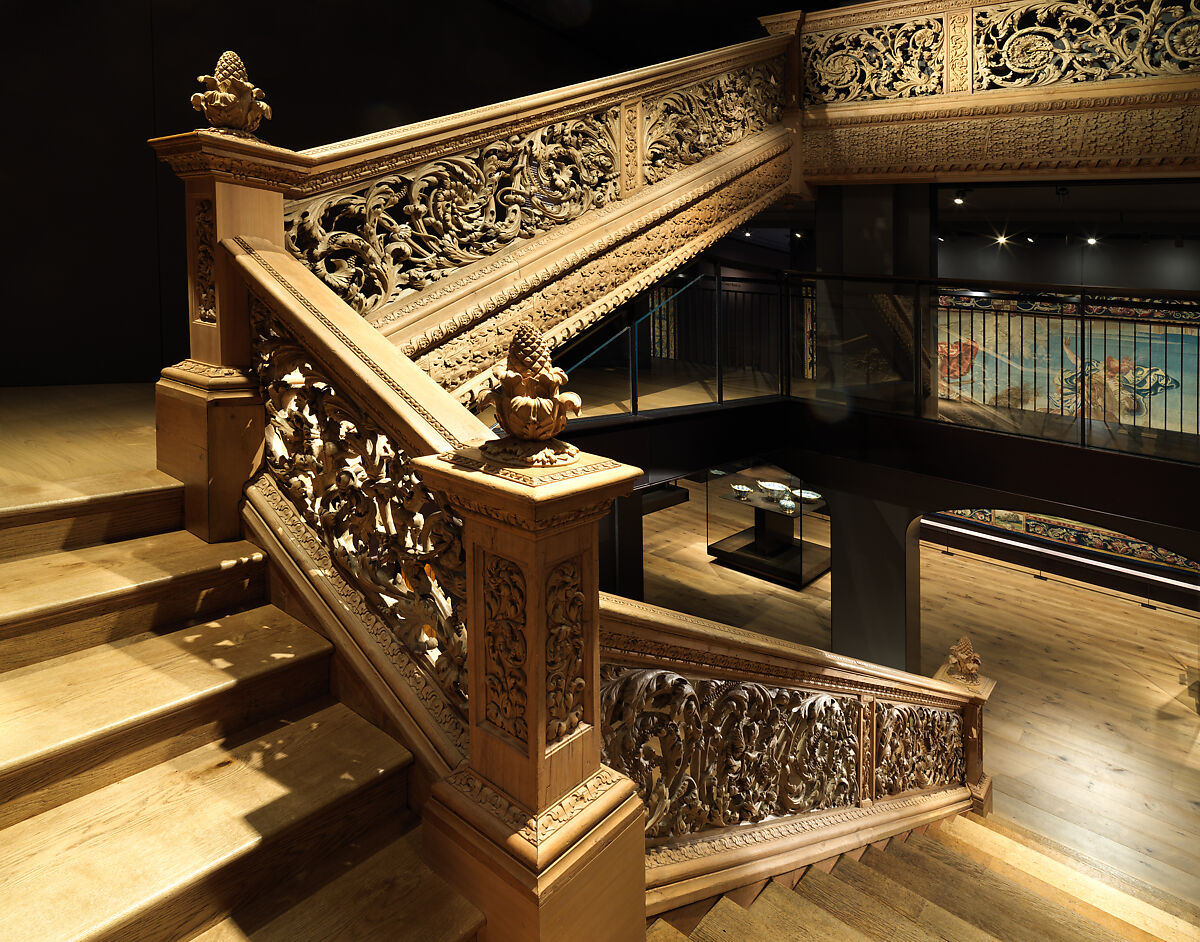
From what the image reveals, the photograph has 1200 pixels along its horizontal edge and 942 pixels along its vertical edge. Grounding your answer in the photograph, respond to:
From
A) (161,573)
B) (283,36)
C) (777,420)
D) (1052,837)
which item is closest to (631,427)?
(777,420)

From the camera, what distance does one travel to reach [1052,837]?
18.2ft

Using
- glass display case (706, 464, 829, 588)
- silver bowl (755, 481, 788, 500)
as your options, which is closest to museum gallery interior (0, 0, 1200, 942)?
glass display case (706, 464, 829, 588)

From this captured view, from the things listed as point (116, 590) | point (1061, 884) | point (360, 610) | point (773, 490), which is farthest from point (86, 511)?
point (773, 490)

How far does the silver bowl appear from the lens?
10170mm

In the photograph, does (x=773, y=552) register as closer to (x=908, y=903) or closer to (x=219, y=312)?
(x=908, y=903)

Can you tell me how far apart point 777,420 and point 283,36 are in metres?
4.12

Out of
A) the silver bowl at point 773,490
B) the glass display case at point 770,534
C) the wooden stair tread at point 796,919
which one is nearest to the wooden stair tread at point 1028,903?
the wooden stair tread at point 796,919

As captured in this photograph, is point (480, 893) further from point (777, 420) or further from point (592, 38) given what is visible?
point (592, 38)

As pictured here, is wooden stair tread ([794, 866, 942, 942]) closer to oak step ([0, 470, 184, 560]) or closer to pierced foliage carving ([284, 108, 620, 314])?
oak step ([0, 470, 184, 560])

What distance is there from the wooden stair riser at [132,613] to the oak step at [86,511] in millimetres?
385

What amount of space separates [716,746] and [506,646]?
1.02m

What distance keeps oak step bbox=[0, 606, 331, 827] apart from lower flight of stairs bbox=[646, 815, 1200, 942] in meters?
1.10

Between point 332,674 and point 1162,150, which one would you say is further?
point 1162,150

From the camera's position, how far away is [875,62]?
5402mm
